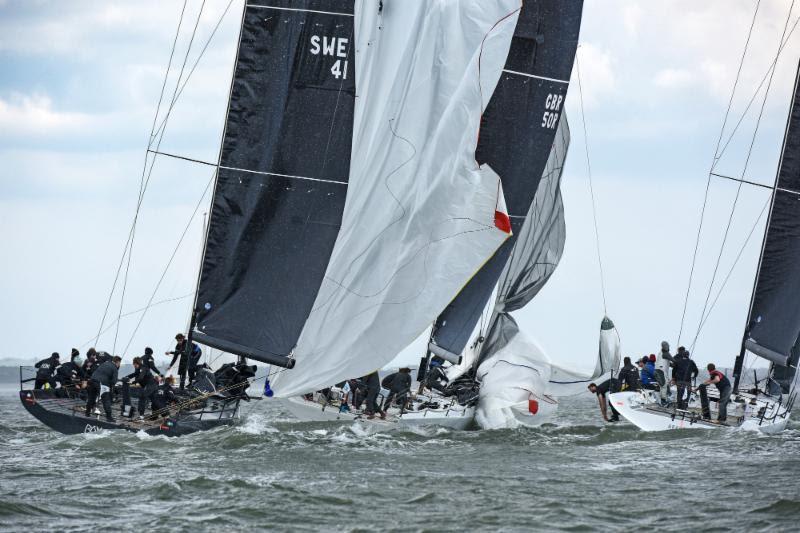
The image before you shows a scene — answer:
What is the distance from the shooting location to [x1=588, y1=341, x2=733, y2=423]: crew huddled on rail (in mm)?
26938

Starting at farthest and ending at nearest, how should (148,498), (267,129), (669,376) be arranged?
(669,376) < (267,129) < (148,498)

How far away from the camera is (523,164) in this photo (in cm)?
2805

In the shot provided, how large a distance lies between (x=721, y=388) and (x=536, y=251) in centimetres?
602

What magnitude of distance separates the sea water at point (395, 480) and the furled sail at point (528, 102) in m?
5.25

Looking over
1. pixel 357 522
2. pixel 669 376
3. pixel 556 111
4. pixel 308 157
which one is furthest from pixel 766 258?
pixel 357 522

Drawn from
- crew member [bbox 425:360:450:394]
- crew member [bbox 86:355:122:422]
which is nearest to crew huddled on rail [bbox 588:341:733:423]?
crew member [bbox 425:360:450:394]

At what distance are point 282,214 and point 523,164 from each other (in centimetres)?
691

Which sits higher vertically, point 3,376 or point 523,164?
point 523,164

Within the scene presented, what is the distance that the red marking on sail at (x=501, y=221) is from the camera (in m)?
23.9

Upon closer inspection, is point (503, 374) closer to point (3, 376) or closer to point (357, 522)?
point (357, 522)

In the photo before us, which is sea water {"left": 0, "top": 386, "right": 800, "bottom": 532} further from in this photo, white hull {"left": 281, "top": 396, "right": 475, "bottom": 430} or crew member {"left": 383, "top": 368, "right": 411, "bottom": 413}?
crew member {"left": 383, "top": 368, "right": 411, "bottom": 413}

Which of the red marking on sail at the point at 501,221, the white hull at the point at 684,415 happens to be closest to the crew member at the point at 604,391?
the white hull at the point at 684,415

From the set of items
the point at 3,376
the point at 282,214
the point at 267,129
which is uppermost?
the point at 267,129

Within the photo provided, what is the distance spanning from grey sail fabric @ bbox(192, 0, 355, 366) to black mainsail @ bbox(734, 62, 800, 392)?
10.5m
